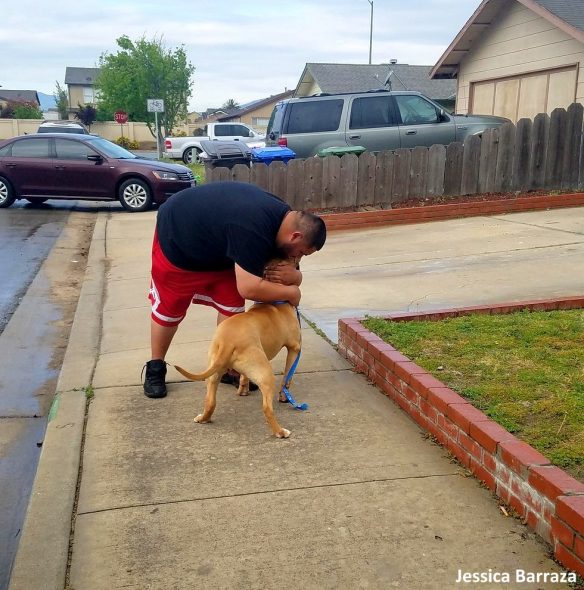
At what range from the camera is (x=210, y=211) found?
3697mm

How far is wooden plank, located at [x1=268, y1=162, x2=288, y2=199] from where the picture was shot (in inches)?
438

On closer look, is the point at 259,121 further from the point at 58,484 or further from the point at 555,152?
the point at 58,484

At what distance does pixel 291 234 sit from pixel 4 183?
12.7 meters

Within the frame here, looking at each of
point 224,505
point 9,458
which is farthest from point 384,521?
point 9,458

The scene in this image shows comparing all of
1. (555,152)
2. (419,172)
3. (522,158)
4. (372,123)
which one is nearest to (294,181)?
(419,172)

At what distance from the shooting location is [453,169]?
1118 centimetres

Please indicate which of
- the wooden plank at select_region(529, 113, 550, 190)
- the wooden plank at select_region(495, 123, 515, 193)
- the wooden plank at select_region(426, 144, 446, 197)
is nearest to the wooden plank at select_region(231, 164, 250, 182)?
the wooden plank at select_region(426, 144, 446, 197)

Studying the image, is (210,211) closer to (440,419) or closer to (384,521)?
(440,419)

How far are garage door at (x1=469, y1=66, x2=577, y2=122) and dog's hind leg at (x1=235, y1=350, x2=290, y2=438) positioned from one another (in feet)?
41.3

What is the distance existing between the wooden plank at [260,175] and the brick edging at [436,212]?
1414 millimetres

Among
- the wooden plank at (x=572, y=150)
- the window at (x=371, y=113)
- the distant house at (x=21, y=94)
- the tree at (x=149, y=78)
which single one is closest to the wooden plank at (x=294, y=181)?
the window at (x=371, y=113)

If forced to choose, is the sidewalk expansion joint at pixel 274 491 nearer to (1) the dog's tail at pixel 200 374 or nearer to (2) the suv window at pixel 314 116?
(1) the dog's tail at pixel 200 374

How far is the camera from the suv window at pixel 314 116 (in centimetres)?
1281

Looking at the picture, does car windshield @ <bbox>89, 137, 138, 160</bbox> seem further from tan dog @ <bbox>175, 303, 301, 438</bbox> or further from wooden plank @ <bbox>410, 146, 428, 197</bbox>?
tan dog @ <bbox>175, 303, 301, 438</bbox>
